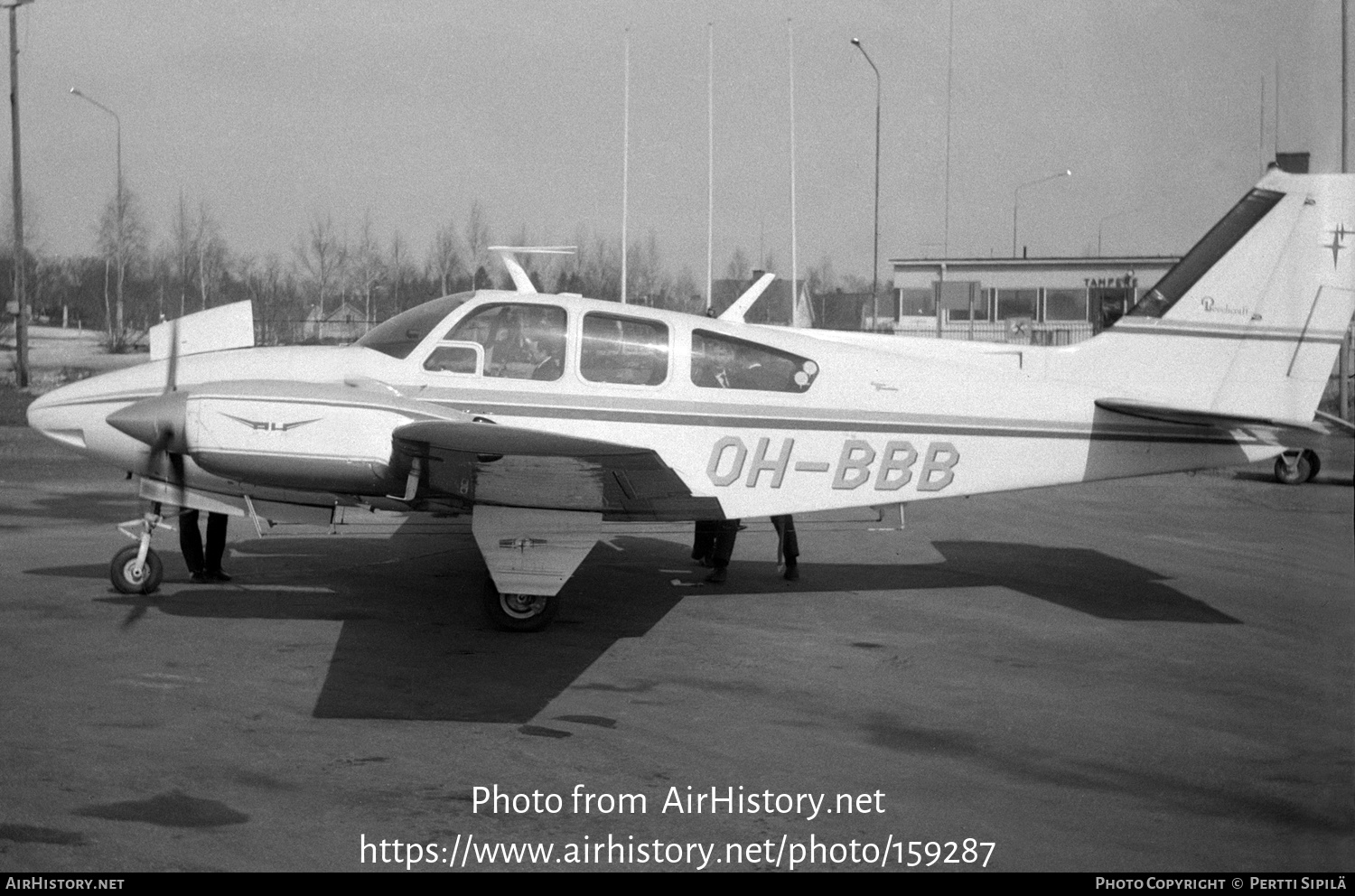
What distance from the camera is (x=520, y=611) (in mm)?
8461

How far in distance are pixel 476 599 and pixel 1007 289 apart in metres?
36.1

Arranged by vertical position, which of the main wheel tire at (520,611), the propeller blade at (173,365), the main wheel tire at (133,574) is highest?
the propeller blade at (173,365)

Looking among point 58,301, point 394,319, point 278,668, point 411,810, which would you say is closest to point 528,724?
point 411,810

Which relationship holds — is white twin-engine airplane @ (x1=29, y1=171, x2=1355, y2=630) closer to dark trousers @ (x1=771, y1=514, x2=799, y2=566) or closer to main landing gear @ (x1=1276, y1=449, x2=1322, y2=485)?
dark trousers @ (x1=771, y1=514, x2=799, y2=566)

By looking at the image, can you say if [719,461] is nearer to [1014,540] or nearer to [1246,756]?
[1246,756]

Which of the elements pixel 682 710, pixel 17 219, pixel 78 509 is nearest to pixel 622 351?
pixel 682 710

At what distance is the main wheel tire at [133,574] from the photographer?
905cm

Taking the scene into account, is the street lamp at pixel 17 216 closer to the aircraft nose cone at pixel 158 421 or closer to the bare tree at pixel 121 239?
Answer: the bare tree at pixel 121 239

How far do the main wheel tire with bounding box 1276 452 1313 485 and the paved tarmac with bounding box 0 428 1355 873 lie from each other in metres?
6.48

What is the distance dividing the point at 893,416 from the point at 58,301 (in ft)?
148

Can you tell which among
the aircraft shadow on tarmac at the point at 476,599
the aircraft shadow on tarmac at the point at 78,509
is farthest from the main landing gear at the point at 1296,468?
the aircraft shadow on tarmac at the point at 78,509

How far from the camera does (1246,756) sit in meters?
6.00

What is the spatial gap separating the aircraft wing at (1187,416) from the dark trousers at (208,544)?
7.03 m

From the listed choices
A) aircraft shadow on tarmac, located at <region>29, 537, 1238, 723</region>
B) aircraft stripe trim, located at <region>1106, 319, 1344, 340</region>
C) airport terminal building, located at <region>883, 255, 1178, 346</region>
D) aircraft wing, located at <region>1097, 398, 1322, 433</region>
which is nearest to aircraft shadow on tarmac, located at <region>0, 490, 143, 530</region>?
aircraft shadow on tarmac, located at <region>29, 537, 1238, 723</region>
